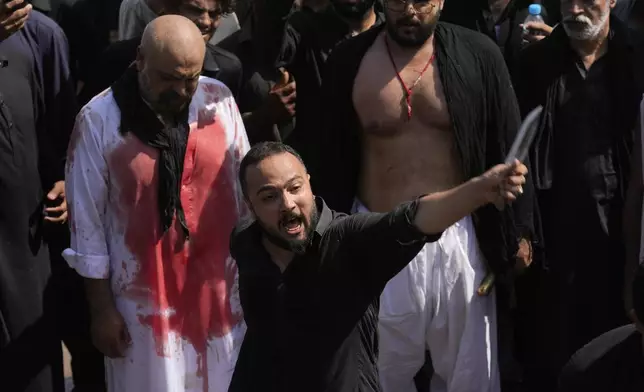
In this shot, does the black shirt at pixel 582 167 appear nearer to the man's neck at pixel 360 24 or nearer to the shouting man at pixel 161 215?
the man's neck at pixel 360 24

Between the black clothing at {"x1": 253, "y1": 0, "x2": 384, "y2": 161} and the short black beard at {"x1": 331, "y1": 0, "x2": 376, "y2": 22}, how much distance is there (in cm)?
4

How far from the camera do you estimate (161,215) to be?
5.39m

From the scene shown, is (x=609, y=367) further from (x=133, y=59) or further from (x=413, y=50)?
(x=133, y=59)

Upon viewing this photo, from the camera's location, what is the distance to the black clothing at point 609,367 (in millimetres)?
4480

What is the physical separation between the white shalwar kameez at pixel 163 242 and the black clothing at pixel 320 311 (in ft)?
3.68

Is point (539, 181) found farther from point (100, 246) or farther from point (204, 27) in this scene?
point (100, 246)

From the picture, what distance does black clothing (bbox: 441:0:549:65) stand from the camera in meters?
6.82

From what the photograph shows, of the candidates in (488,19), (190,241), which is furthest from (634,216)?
(190,241)

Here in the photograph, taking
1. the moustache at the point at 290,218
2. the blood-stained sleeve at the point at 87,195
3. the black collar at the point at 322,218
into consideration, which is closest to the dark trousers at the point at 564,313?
the blood-stained sleeve at the point at 87,195

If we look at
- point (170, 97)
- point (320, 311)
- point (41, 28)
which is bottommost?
point (320, 311)

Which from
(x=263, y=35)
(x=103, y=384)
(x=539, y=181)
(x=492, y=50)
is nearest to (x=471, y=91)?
(x=492, y=50)


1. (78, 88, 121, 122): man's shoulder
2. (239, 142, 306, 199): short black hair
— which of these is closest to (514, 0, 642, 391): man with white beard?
(78, 88, 121, 122): man's shoulder

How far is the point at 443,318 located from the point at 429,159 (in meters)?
0.65

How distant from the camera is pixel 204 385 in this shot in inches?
218
